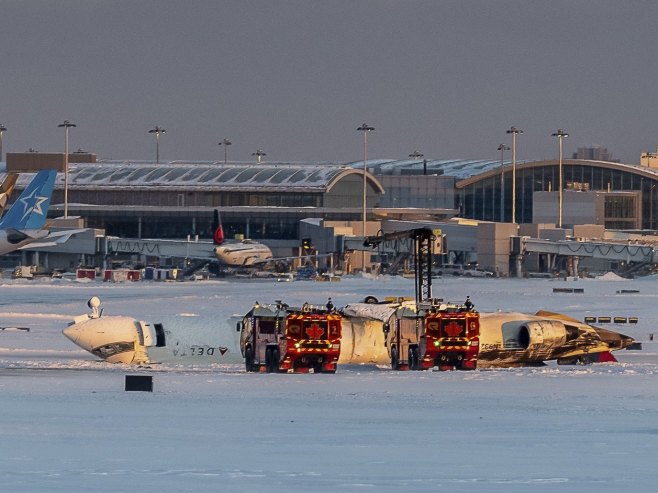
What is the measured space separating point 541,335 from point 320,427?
19595 millimetres

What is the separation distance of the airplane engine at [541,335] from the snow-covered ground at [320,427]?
4.65ft

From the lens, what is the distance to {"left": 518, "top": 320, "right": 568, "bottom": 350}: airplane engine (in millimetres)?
49438

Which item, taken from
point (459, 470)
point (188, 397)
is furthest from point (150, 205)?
point (459, 470)

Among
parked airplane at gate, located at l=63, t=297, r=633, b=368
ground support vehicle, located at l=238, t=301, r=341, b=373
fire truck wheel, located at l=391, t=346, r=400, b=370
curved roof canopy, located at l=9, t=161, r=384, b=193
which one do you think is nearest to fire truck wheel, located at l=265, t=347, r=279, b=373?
ground support vehicle, located at l=238, t=301, r=341, b=373

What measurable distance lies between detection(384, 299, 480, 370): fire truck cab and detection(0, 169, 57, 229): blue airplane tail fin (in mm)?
73691

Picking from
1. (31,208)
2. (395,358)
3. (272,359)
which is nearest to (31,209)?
(31,208)

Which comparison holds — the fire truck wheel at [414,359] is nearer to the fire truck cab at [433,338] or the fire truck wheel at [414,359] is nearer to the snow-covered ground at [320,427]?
the fire truck cab at [433,338]

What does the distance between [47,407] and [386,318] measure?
17.0 meters

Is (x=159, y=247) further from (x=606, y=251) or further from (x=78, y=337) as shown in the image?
(x=78, y=337)

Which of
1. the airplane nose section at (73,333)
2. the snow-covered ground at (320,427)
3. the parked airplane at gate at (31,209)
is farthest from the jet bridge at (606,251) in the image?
the airplane nose section at (73,333)

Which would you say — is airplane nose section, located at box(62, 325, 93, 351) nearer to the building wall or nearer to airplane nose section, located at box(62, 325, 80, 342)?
airplane nose section, located at box(62, 325, 80, 342)

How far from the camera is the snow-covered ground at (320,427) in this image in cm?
2409

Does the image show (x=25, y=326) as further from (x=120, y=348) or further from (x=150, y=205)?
(x=150, y=205)

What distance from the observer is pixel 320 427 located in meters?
31.6
